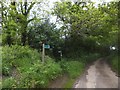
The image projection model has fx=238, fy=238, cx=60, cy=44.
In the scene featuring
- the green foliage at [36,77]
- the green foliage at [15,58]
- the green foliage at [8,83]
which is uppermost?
the green foliage at [15,58]

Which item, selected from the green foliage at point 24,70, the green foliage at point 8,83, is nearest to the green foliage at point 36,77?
the green foliage at point 24,70

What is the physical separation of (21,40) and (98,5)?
258 inches

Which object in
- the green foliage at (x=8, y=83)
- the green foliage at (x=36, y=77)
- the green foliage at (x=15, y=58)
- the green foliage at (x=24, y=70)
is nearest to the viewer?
the green foliage at (x=8, y=83)

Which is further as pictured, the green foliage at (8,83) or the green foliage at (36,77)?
the green foliage at (36,77)

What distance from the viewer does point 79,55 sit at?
72.9 feet

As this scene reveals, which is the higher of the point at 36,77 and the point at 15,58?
the point at 15,58

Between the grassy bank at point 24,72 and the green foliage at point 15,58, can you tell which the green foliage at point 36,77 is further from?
the green foliage at point 15,58

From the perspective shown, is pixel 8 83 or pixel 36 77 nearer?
pixel 8 83

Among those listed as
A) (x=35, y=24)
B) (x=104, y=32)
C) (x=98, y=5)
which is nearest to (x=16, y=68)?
(x=35, y=24)

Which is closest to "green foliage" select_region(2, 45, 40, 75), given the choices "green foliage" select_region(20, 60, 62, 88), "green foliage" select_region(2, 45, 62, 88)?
"green foliage" select_region(2, 45, 62, 88)

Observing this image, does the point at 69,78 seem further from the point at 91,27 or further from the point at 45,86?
the point at 91,27

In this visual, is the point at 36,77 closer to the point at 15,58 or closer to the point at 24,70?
the point at 24,70

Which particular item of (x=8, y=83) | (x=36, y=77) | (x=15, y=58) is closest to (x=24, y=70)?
(x=36, y=77)

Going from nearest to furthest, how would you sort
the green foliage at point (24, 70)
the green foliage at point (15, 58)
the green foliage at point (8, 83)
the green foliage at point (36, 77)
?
1. the green foliage at point (8, 83)
2. the green foliage at point (24, 70)
3. the green foliage at point (36, 77)
4. the green foliage at point (15, 58)
